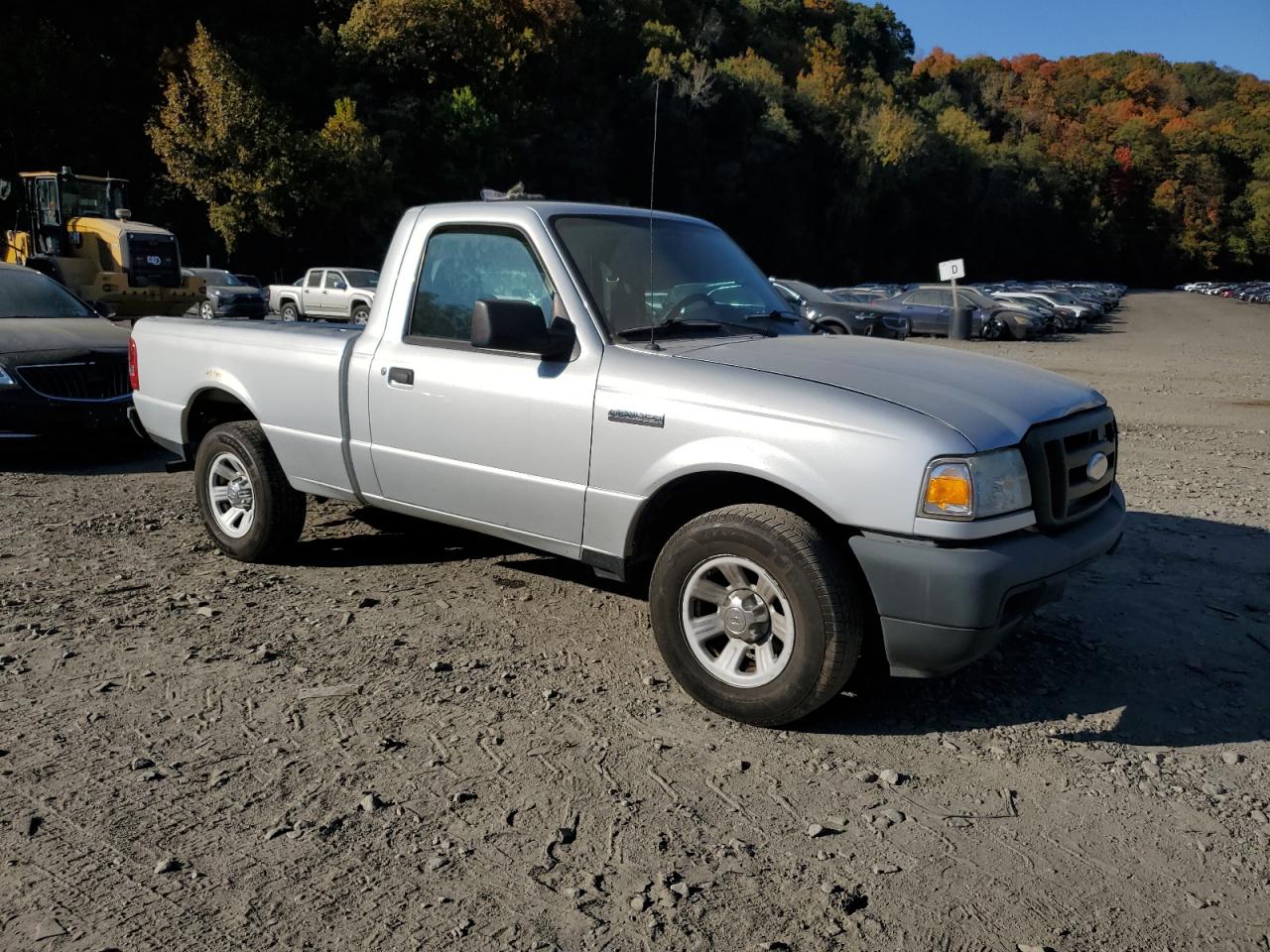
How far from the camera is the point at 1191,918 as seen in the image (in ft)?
9.33

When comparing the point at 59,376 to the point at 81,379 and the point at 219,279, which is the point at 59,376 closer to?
the point at 81,379

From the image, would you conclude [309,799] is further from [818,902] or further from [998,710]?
[998,710]

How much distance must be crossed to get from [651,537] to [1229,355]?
27.3m

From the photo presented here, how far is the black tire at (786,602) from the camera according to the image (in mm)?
3646

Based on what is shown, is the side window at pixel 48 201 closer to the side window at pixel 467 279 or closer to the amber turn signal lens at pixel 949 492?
the side window at pixel 467 279

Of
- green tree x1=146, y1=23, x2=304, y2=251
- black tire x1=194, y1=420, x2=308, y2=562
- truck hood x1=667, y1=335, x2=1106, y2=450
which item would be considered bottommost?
black tire x1=194, y1=420, x2=308, y2=562

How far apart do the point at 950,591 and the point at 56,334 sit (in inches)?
326

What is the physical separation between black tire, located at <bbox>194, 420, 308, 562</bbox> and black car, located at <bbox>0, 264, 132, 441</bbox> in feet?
10.8

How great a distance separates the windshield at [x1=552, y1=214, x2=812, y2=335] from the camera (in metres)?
4.57

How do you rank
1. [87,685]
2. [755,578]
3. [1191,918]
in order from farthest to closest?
1. [87,685]
2. [755,578]
3. [1191,918]

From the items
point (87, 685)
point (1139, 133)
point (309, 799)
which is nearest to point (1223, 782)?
point (309, 799)

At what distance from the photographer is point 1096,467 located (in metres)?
4.19

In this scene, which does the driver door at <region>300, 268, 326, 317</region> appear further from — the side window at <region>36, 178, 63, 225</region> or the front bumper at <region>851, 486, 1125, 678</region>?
the front bumper at <region>851, 486, 1125, 678</region>

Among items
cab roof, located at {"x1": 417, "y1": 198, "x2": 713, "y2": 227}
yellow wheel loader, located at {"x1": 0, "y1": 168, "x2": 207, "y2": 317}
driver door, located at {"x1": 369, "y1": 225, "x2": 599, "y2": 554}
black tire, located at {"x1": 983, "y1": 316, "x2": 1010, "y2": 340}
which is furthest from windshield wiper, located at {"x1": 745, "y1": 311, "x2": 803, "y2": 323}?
black tire, located at {"x1": 983, "y1": 316, "x2": 1010, "y2": 340}
